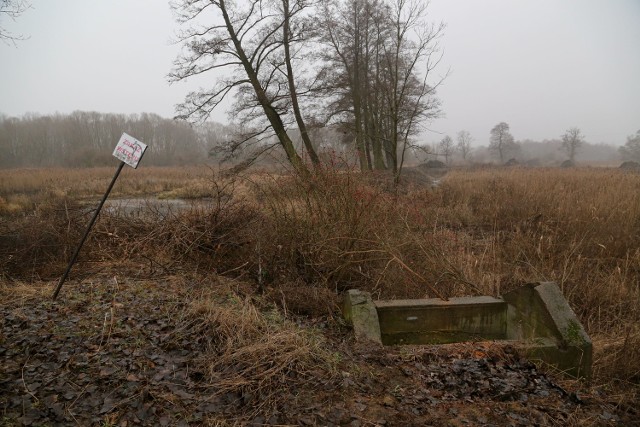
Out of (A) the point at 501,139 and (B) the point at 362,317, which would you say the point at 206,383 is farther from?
(A) the point at 501,139

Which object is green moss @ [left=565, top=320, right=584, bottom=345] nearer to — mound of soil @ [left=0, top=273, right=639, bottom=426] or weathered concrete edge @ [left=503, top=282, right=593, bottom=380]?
weathered concrete edge @ [left=503, top=282, right=593, bottom=380]

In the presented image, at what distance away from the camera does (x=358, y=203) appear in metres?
5.57

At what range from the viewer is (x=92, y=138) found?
4834 centimetres

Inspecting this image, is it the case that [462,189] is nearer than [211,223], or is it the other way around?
[211,223]

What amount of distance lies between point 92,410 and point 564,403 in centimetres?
365

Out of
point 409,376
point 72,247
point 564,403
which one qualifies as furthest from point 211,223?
point 564,403

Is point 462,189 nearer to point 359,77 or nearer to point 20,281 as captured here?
point 359,77

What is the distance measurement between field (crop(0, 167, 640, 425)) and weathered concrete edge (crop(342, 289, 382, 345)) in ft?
0.50

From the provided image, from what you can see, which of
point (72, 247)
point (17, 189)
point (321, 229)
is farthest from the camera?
point (17, 189)

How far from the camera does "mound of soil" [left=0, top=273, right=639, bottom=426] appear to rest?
2.66 meters

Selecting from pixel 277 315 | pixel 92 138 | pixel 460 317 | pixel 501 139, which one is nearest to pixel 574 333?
pixel 460 317

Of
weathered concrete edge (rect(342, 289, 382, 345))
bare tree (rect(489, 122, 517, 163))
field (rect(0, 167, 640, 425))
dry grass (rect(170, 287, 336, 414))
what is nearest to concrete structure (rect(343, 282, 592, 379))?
weathered concrete edge (rect(342, 289, 382, 345))

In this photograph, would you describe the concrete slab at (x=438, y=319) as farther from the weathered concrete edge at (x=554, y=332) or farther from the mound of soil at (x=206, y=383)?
the mound of soil at (x=206, y=383)

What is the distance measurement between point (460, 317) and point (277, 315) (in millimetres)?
2090
